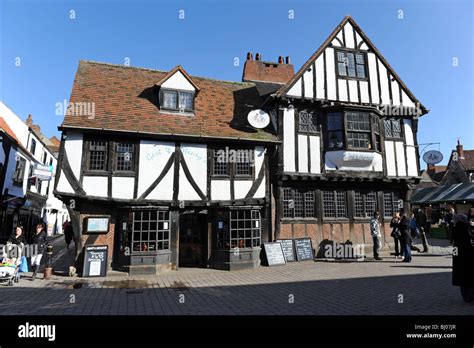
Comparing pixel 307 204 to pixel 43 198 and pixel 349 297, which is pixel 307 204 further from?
pixel 43 198

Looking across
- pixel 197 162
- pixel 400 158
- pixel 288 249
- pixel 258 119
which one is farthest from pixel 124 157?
pixel 400 158

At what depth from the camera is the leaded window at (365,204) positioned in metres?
14.2

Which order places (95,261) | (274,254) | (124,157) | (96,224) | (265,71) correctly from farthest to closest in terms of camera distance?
(265,71), (274,254), (124,157), (96,224), (95,261)

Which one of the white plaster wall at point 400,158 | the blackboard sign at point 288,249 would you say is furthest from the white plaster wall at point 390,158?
the blackboard sign at point 288,249

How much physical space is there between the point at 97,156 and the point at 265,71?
39.3 feet

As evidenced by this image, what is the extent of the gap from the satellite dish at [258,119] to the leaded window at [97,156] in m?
6.31

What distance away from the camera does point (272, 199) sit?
→ 43.1ft

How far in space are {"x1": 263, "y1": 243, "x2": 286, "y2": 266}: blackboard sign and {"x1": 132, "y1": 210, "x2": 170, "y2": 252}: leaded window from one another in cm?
413

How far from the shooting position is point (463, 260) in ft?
20.3

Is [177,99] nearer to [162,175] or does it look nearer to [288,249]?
[162,175]
